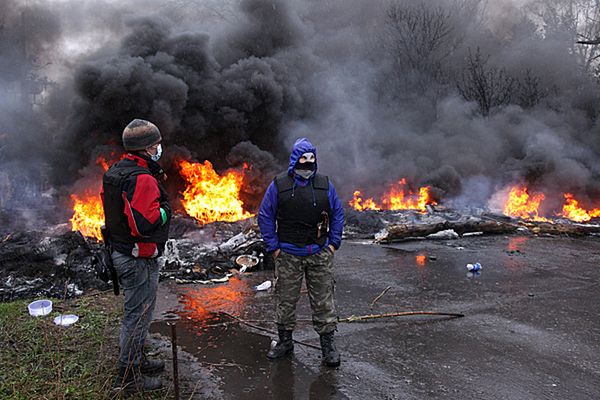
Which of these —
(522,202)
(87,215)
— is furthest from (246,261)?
(522,202)

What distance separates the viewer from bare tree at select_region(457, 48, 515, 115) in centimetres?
2158

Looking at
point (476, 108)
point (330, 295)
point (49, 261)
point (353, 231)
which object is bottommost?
point (353, 231)

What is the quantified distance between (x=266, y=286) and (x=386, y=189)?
40.2 ft

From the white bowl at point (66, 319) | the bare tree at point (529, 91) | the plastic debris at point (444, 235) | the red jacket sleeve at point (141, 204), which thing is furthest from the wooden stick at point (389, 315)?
the bare tree at point (529, 91)

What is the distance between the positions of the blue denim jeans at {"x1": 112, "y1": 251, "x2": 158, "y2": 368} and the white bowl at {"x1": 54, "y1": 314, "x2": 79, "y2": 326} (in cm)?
166

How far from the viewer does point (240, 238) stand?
29.4ft

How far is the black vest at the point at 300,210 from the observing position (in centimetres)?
407

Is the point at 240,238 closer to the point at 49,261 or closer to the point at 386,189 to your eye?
the point at 49,261

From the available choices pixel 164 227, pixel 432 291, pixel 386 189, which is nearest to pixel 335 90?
pixel 386 189

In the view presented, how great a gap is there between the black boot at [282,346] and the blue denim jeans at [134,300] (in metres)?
1.18

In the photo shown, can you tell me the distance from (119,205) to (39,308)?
8.72ft

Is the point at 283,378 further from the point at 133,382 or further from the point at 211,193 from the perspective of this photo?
the point at 211,193

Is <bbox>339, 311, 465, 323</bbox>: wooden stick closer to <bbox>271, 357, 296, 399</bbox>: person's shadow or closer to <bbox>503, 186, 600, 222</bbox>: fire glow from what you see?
<bbox>271, 357, 296, 399</bbox>: person's shadow

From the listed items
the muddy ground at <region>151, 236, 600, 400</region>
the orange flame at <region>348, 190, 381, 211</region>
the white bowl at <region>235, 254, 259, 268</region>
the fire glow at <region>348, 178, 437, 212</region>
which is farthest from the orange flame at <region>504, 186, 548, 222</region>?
the white bowl at <region>235, 254, 259, 268</region>
